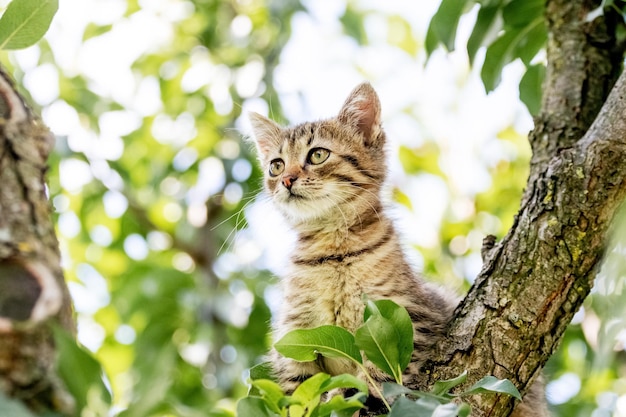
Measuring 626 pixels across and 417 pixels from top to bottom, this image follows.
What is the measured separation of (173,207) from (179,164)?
792 mm

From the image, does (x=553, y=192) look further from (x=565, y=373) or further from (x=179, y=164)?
(x=179, y=164)

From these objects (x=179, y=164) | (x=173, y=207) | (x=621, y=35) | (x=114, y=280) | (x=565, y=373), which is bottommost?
(x=565, y=373)

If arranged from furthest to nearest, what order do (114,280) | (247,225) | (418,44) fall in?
(418,44) < (114,280) < (247,225)

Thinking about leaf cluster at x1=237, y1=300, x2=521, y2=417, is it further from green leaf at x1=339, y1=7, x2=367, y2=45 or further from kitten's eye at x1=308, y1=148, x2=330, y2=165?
green leaf at x1=339, y1=7, x2=367, y2=45

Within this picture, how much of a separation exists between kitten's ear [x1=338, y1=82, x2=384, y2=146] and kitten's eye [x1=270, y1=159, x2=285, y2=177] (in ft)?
1.54

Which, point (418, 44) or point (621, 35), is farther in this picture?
point (418, 44)

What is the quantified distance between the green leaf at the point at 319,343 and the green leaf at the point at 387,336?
2.8 inches

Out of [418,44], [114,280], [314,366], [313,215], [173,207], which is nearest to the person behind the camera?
[314,366]

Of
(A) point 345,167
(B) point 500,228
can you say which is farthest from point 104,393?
(B) point 500,228

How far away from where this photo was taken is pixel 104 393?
70.2 inches

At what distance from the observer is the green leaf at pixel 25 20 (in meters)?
2.37

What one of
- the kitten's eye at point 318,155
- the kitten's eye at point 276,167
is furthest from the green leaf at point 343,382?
the kitten's eye at point 276,167

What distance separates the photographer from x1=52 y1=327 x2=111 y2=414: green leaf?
5.49ft

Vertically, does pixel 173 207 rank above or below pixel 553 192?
below
